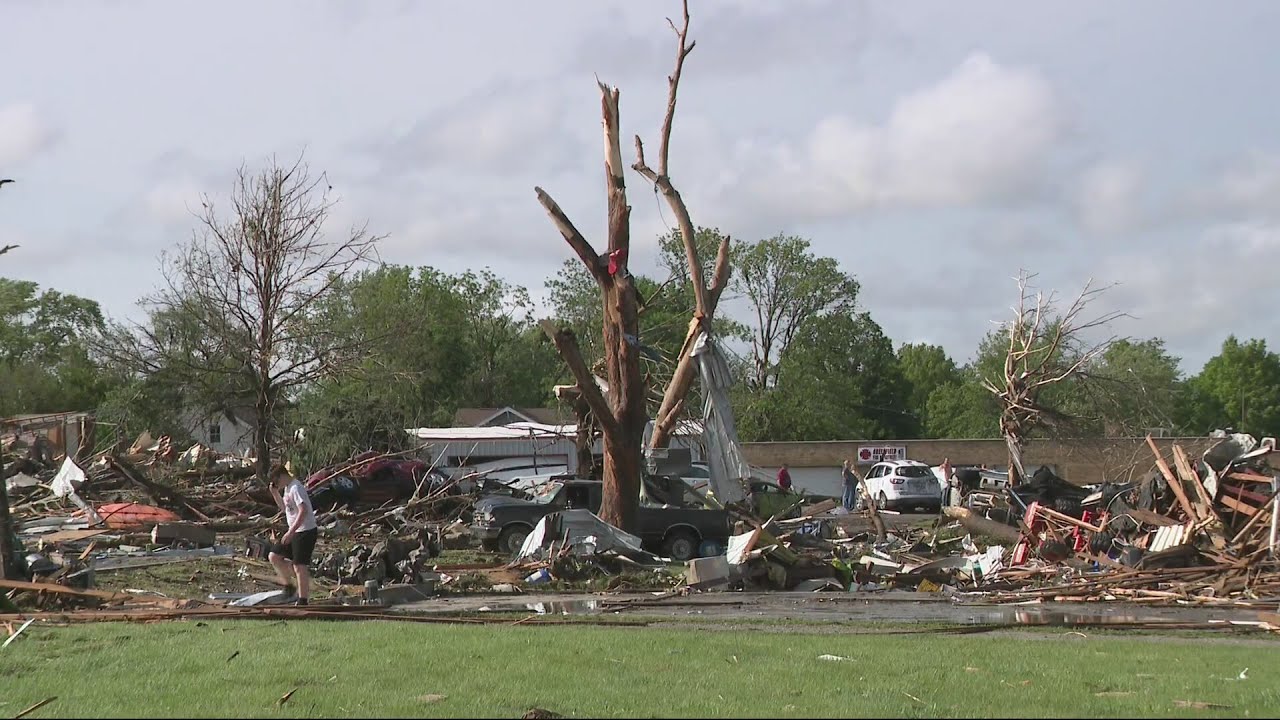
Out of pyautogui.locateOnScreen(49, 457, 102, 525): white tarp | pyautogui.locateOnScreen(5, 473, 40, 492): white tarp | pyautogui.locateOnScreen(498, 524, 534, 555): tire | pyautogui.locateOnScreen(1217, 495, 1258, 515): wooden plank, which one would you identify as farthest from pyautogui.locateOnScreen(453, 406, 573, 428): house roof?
pyautogui.locateOnScreen(1217, 495, 1258, 515): wooden plank

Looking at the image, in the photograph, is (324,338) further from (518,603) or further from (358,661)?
(358,661)

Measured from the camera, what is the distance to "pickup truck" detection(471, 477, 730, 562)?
2412 centimetres

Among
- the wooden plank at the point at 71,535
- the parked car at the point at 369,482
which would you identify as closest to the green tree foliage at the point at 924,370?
the parked car at the point at 369,482

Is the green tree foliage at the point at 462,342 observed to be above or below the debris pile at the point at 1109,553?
above

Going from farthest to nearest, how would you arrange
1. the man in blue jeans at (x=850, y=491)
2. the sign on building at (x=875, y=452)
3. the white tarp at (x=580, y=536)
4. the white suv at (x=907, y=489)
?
the sign on building at (x=875, y=452) < the man in blue jeans at (x=850, y=491) < the white suv at (x=907, y=489) < the white tarp at (x=580, y=536)

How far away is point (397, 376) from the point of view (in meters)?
37.7

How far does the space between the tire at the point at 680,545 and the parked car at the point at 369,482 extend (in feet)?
21.0

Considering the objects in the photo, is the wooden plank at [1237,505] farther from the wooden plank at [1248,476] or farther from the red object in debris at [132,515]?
the red object in debris at [132,515]

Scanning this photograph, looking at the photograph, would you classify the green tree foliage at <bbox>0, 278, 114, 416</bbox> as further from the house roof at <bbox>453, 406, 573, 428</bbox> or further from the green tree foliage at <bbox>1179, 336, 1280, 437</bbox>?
the green tree foliage at <bbox>1179, 336, 1280, 437</bbox>

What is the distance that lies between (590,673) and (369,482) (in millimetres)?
27274

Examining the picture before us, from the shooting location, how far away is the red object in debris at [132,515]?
2387 cm

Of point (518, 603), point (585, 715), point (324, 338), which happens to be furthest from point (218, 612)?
A: point (324, 338)

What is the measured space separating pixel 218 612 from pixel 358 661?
12.7 ft

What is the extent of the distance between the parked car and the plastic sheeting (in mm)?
8259
